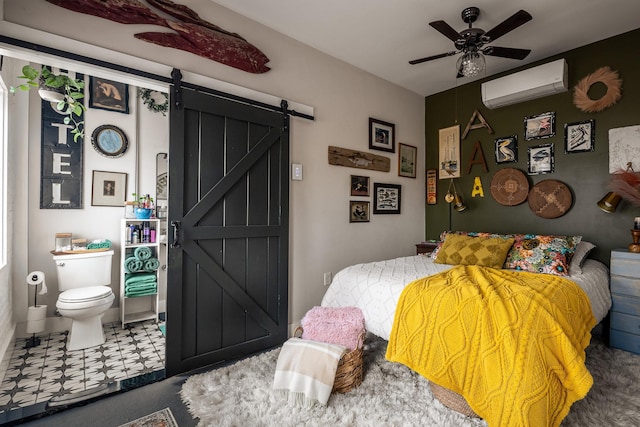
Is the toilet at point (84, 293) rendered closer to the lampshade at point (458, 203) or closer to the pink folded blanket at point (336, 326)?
the pink folded blanket at point (336, 326)

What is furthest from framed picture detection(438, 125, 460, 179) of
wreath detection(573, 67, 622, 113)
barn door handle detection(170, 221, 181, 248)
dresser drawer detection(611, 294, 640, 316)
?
barn door handle detection(170, 221, 181, 248)

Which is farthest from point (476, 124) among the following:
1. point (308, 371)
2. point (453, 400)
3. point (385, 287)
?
point (308, 371)

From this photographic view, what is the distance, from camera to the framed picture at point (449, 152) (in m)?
3.94

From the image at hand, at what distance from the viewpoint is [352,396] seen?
1.88 m

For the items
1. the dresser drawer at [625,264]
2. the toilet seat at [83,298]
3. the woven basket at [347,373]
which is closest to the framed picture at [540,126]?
the dresser drawer at [625,264]

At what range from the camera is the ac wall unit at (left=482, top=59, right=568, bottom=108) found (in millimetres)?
2994

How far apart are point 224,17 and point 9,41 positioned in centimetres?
137

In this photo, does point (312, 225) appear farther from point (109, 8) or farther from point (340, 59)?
point (109, 8)

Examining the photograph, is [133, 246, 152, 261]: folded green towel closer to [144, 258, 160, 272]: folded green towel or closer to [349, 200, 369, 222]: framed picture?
[144, 258, 160, 272]: folded green towel

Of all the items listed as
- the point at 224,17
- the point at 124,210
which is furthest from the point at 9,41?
the point at 124,210

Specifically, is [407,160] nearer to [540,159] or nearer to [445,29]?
[540,159]

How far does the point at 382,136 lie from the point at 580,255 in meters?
2.27

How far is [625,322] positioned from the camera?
248 centimetres

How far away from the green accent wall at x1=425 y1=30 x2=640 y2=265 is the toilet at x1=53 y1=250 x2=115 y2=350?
3.93 meters
